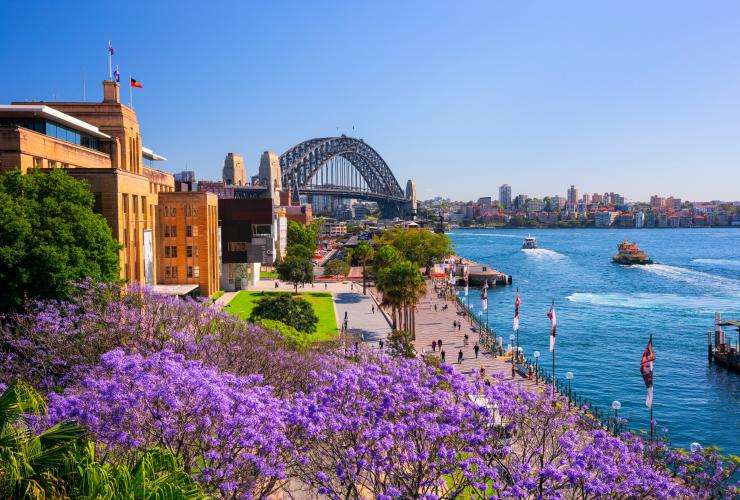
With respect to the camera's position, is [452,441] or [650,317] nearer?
[452,441]

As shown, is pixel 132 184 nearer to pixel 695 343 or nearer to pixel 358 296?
pixel 358 296

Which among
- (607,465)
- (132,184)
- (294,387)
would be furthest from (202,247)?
(607,465)

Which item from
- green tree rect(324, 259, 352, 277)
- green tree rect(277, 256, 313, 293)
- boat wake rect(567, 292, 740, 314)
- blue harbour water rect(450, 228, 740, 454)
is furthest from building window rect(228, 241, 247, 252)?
boat wake rect(567, 292, 740, 314)

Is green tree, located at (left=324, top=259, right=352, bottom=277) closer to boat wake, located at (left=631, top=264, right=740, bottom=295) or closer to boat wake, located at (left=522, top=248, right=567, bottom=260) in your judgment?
boat wake, located at (left=631, top=264, right=740, bottom=295)

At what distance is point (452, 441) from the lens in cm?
1536

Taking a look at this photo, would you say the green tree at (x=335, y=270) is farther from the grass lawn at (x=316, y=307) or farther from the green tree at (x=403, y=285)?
the green tree at (x=403, y=285)

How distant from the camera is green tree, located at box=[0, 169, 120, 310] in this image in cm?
2681

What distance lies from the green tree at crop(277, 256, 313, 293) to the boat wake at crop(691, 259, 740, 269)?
9596 cm

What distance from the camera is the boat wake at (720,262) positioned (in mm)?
130125

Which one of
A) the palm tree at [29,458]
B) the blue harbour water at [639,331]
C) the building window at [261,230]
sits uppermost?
the building window at [261,230]

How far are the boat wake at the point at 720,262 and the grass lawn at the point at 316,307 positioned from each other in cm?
9691

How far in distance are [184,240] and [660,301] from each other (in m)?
59.7

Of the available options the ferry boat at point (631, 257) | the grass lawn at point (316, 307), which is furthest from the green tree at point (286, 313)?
the ferry boat at point (631, 257)

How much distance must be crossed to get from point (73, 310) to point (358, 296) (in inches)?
1851
